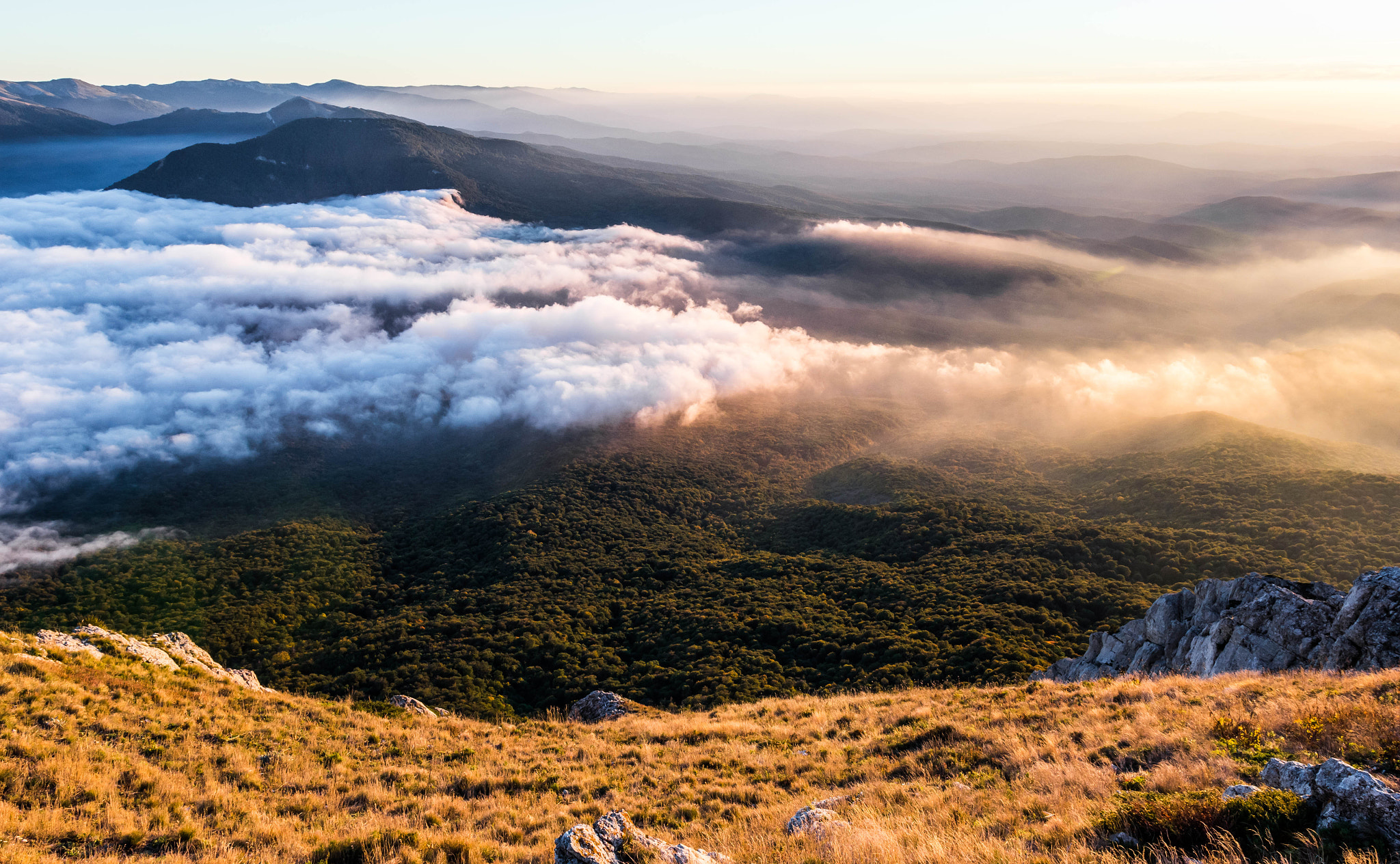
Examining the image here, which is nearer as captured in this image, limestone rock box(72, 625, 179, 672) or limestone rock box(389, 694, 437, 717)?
limestone rock box(72, 625, 179, 672)

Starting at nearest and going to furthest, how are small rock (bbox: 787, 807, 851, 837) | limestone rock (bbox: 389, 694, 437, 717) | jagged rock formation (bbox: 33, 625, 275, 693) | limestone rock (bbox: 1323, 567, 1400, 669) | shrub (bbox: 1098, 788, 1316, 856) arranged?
shrub (bbox: 1098, 788, 1316, 856)
small rock (bbox: 787, 807, 851, 837)
limestone rock (bbox: 1323, 567, 1400, 669)
jagged rock formation (bbox: 33, 625, 275, 693)
limestone rock (bbox: 389, 694, 437, 717)

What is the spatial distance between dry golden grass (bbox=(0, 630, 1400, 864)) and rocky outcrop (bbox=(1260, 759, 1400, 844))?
1643 millimetres

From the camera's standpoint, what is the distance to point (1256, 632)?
2759cm

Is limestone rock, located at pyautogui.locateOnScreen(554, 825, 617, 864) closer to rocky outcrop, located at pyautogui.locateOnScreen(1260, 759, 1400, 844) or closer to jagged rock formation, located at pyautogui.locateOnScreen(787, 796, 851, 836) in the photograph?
jagged rock formation, located at pyautogui.locateOnScreen(787, 796, 851, 836)

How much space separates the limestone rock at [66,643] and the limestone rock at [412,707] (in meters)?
12.0

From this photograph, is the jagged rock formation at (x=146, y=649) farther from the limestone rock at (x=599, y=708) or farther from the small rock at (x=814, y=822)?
the small rock at (x=814, y=822)

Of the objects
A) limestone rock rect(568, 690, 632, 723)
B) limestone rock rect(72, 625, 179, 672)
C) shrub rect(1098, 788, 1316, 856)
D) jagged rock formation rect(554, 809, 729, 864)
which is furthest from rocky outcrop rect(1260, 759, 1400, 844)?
limestone rock rect(72, 625, 179, 672)

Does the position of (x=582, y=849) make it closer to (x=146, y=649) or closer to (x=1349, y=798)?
(x=1349, y=798)

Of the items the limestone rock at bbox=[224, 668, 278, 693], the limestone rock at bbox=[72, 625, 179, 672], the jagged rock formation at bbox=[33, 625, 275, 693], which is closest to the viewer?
the jagged rock formation at bbox=[33, 625, 275, 693]

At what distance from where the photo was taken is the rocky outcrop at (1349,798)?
8.11 meters

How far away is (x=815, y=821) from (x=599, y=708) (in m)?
27.8

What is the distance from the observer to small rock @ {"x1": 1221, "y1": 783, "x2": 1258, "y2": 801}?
9.79 m

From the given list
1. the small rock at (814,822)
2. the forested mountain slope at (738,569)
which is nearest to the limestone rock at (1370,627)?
the small rock at (814,822)

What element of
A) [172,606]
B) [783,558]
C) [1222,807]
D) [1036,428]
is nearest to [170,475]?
[172,606]
